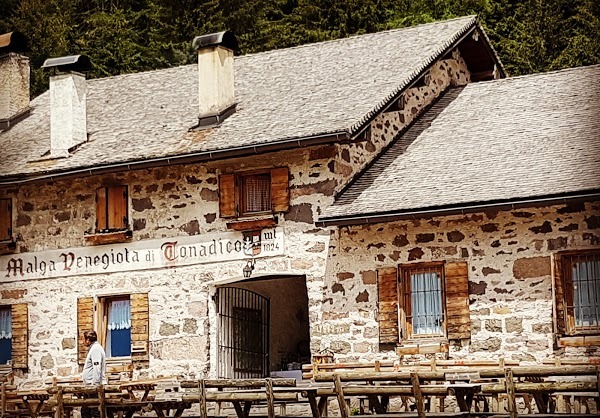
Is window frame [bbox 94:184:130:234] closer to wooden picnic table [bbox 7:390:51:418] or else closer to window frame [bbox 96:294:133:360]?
window frame [bbox 96:294:133:360]

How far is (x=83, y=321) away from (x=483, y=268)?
7348 mm

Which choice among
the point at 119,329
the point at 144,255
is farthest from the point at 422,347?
the point at 119,329

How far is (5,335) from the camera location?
2470 cm

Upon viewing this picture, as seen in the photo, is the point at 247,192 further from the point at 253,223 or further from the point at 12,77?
the point at 12,77

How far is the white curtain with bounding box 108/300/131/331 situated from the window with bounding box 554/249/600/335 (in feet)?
25.3

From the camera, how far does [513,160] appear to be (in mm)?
21203

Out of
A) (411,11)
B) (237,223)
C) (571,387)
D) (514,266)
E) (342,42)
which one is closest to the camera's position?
(571,387)

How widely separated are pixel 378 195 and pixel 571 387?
7077 mm

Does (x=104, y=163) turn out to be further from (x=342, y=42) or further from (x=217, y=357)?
(x=342, y=42)

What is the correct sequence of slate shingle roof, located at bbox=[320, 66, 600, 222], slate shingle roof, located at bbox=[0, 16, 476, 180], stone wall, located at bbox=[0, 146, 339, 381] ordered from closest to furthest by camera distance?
slate shingle roof, located at bbox=[320, 66, 600, 222] < stone wall, located at bbox=[0, 146, 339, 381] < slate shingle roof, located at bbox=[0, 16, 476, 180]

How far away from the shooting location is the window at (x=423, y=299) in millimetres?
20844

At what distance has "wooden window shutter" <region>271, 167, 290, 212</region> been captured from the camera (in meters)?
22.0

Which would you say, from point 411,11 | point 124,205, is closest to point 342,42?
point 124,205

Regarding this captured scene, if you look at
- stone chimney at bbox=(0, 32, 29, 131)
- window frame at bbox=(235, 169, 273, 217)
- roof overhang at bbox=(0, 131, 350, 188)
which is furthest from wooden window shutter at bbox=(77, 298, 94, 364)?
stone chimney at bbox=(0, 32, 29, 131)
